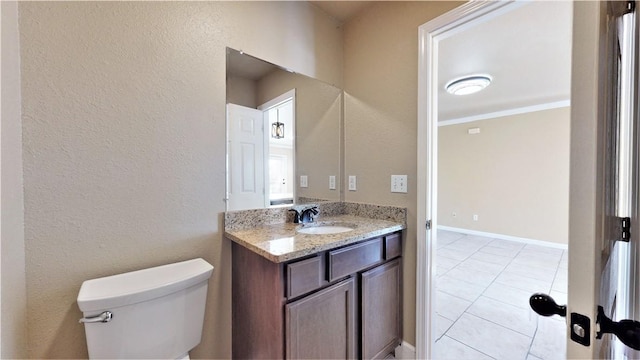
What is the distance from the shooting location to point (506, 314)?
2.14 m

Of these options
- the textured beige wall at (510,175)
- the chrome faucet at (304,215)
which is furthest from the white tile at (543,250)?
the chrome faucet at (304,215)

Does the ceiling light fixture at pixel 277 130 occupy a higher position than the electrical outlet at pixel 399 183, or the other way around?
the ceiling light fixture at pixel 277 130

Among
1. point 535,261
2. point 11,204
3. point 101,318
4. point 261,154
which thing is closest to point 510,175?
point 535,261

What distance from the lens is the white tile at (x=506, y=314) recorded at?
1.97 metres

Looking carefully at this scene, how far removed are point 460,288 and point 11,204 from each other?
10.9 ft

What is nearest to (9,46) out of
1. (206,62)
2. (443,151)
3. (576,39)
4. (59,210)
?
(59,210)

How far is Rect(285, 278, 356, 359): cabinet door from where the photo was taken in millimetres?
1087

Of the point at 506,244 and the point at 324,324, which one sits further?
the point at 506,244

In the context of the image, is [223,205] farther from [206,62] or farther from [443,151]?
[443,151]

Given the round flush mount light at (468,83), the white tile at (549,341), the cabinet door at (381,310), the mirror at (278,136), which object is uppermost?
the round flush mount light at (468,83)

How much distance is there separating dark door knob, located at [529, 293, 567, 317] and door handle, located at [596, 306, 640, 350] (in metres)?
0.05

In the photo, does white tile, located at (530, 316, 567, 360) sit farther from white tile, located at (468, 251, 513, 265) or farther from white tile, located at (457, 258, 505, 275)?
white tile, located at (468, 251, 513, 265)

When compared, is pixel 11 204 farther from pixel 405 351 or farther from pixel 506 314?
pixel 506 314

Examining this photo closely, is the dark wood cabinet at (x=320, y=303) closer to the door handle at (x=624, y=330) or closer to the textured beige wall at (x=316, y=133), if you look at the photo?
the textured beige wall at (x=316, y=133)
